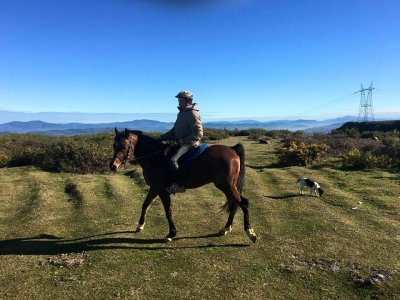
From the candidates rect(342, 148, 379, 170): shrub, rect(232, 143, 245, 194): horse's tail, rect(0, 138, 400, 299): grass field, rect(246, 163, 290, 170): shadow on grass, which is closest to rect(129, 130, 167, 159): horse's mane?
rect(232, 143, 245, 194): horse's tail

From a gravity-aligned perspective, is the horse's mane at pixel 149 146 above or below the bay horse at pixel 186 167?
above

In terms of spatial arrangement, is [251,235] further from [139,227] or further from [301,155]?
[301,155]

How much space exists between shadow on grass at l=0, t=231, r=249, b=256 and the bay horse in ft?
1.67

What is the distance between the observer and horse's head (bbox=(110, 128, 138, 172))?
9.49 meters

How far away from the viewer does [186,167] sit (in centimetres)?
988

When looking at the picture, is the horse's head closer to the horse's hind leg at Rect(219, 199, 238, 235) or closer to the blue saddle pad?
the blue saddle pad

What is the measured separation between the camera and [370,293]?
693cm

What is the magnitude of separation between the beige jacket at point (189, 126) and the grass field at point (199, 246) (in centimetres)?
261

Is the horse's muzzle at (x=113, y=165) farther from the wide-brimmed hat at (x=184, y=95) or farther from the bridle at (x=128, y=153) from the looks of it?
the wide-brimmed hat at (x=184, y=95)

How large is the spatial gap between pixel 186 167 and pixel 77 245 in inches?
135

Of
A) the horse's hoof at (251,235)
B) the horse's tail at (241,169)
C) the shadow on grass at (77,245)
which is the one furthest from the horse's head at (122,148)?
the horse's hoof at (251,235)

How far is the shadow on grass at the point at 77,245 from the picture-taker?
9.15 m

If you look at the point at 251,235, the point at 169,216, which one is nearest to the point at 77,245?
the point at 169,216

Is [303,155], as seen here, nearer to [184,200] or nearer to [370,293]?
[184,200]
